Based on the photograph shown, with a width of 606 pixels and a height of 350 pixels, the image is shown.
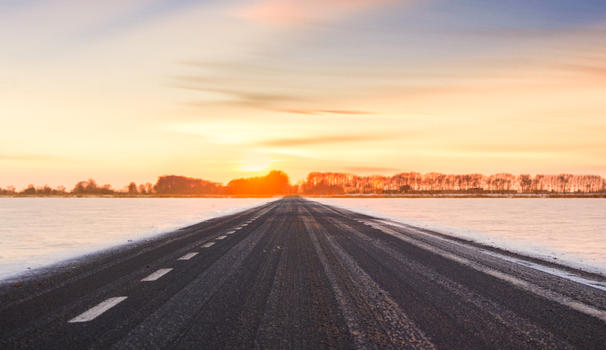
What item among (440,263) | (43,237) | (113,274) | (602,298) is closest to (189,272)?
(113,274)

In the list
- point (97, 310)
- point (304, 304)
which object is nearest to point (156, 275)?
point (97, 310)

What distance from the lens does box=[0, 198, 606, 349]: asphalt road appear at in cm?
364

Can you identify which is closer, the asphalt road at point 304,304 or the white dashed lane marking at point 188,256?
the asphalt road at point 304,304

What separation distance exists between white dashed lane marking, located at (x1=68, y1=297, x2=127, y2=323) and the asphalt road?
0.01 metres

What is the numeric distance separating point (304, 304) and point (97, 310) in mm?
2305

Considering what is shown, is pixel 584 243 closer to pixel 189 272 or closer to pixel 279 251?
pixel 279 251

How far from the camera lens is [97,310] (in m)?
4.57

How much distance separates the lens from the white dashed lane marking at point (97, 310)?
13.9 feet

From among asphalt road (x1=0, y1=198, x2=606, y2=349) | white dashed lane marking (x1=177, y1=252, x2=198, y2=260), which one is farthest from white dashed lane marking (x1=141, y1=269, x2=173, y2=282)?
white dashed lane marking (x1=177, y1=252, x2=198, y2=260)

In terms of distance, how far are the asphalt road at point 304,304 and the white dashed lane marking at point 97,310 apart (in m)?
0.01

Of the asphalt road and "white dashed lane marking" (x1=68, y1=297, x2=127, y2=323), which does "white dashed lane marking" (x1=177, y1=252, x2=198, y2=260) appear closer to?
the asphalt road

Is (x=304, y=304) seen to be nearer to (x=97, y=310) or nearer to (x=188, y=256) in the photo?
(x=97, y=310)

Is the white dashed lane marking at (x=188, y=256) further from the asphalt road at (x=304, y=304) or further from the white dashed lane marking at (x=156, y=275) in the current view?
the white dashed lane marking at (x=156, y=275)

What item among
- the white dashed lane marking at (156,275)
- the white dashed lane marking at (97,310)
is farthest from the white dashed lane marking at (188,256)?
the white dashed lane marking at (97,310)
